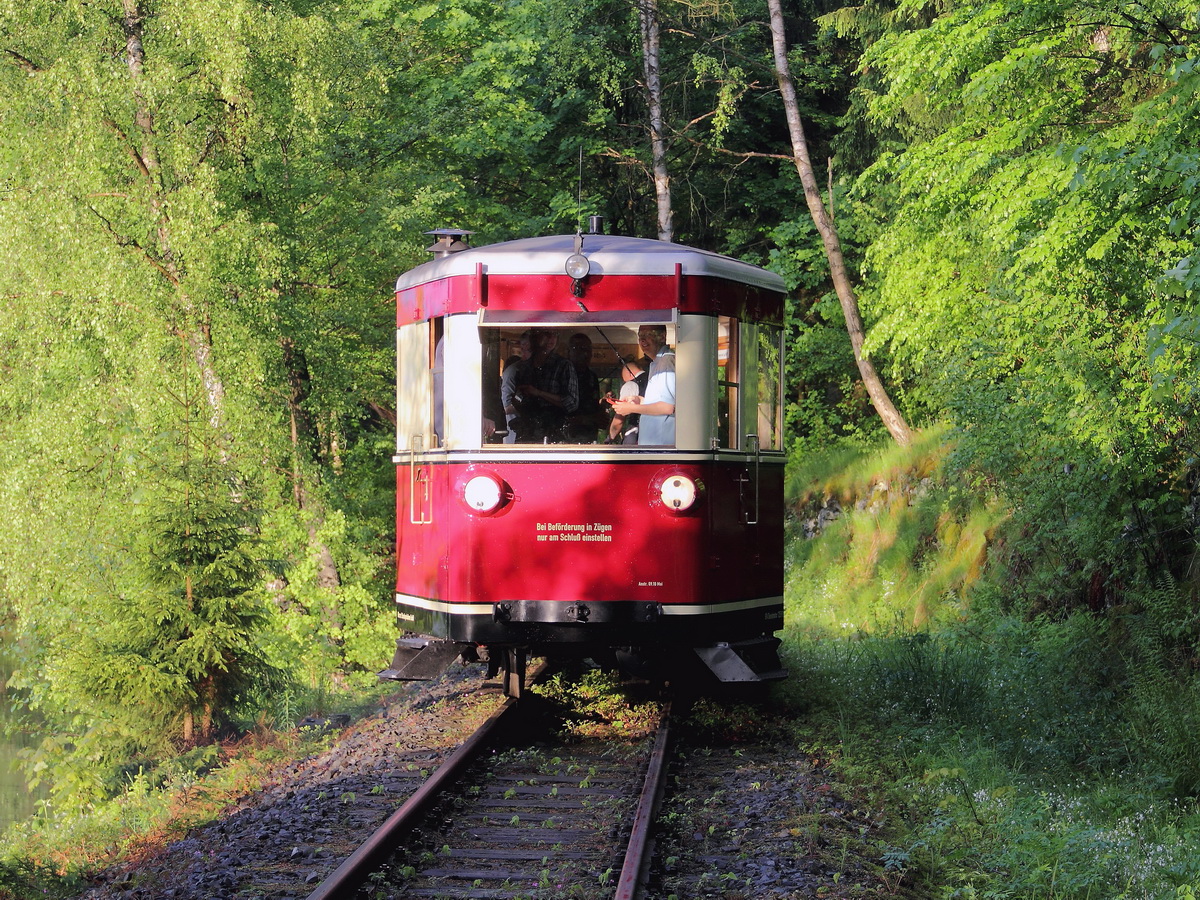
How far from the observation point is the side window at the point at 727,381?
28.2ft

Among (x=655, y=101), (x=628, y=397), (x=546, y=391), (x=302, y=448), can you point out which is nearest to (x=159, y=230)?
(x=302, y=448)

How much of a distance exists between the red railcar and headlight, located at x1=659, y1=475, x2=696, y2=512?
0.02 meters

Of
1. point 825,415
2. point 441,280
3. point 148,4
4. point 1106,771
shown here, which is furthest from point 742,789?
point 825,415

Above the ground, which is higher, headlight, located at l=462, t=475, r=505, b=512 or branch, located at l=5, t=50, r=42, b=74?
branch, located at l=5, t=50, r=42, b=74

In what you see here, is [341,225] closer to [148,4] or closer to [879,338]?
[148,4]

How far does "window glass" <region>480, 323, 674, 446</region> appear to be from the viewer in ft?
27.8

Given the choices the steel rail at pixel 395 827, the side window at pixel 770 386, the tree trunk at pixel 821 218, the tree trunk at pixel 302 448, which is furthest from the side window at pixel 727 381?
the tree trunk at pixel 821 218

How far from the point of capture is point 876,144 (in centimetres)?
2444

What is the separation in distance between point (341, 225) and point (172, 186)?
8.44ft

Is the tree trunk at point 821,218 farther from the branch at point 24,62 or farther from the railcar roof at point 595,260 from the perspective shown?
the railcar roof at point 595,260

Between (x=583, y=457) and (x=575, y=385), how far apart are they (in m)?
0.49

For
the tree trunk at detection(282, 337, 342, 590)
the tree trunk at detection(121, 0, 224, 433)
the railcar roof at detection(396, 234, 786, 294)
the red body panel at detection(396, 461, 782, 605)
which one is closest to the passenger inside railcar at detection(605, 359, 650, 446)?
the red body panel at detection(396, 461, 782, 605)

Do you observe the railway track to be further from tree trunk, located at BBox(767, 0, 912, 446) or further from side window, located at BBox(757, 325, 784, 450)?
tree trunk, located at BBox(767, 0, 912, 446)

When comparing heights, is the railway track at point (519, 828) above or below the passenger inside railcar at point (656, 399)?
below
